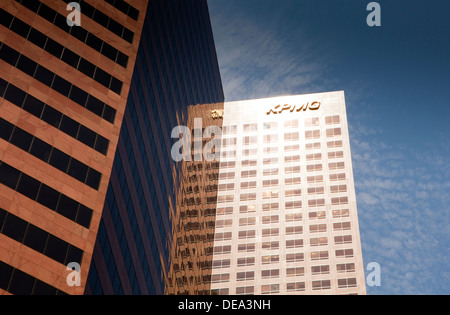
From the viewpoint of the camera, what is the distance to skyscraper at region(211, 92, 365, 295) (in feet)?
437

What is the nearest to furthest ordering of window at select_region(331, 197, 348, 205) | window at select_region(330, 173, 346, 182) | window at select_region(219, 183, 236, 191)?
window at select_region(331, 197, 348, 205), window at select_region(330, 173, 346, 182), window at select_region(219, 183, 236, 191)

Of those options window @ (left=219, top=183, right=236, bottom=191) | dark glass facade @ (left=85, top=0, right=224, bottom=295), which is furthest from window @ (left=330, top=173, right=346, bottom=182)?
dark glass facade @ (left=85, top=0, right=224, bottom=295)

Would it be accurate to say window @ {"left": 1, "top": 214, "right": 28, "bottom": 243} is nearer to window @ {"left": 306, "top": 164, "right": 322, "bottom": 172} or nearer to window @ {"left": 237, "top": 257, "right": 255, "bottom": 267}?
window @ {"left": 237, "top": 257, "right": 255, "bottom": 267}

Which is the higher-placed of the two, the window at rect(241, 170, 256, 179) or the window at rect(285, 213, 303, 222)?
the window at rect(241, 170, 256, 179)

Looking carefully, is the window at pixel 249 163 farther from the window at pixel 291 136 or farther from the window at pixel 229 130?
the window at pixel 229 130

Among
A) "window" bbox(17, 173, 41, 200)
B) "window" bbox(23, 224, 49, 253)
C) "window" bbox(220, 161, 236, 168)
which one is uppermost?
"window" bbox(220, 161, 236, 168)

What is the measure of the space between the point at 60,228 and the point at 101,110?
1791 cm

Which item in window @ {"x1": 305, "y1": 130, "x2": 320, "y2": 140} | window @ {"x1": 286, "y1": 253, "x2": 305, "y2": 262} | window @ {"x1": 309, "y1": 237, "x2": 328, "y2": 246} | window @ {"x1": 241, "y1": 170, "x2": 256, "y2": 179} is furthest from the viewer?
window @ {"x1": 305, "y1": 130, "x2": 320, "y2": 140}

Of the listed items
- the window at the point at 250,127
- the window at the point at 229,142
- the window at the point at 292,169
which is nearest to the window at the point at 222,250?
the window at the point at 292,169

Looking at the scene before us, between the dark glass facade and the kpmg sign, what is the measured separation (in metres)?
54.4

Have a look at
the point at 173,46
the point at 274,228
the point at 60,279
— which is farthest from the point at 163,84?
the point at 274,228

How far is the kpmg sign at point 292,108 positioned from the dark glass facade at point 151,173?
5444 cm

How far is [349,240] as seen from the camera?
13588cm
